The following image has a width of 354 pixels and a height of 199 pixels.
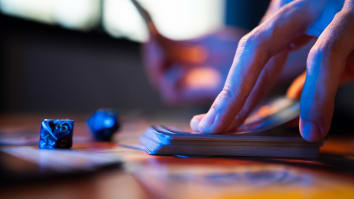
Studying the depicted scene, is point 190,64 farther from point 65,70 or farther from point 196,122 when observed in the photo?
point 65,70

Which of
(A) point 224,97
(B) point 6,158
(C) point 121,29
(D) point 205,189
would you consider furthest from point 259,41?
(C) point 121,29

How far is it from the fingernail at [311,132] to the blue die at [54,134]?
430 mm

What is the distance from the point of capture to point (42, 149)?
1.88 feet

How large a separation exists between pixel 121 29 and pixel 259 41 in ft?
9.71

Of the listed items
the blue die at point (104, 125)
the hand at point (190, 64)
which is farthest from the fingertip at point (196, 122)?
the hand at point (190, 64)

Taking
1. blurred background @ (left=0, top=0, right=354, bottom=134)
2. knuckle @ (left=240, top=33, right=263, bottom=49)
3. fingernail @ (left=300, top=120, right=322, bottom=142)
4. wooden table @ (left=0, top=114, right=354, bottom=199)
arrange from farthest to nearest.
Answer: blurred background @ (left=0, top=0, right=354, bottom=134), knuckle @ (left=240, top=33, right=263, bottom=49), fingernail @ (left=300, top=120, right=322, bottom=142), wooden table @ (left=0, top=114, right=354, bottom=199)

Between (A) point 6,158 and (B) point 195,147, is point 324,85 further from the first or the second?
(A) point 6,158

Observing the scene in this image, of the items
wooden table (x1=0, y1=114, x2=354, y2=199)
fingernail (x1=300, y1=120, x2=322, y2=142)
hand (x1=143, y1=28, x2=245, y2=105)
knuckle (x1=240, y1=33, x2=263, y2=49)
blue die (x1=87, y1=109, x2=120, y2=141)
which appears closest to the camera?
wooden table (x1=0, y1=114, x2=354, y2=199)

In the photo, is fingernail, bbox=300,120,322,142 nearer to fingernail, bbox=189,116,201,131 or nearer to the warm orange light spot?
fingernail, bbox=189,116,201,131

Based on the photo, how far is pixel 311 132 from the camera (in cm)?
50

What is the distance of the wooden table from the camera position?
31 centimetres

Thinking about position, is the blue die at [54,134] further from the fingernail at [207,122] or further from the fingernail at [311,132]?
the fingernail at [311,132]

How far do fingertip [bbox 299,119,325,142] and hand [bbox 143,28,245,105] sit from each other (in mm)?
1360

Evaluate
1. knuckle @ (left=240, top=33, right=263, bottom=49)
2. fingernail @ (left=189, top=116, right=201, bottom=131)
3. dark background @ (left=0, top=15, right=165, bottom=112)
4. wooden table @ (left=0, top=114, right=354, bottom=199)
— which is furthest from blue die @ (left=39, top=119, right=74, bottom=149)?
dark background @ (left=0, top=15, right=165, bottom=112)
